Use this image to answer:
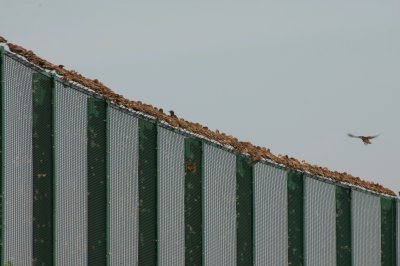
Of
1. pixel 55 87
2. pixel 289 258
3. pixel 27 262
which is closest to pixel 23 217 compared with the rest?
pixel 27 262

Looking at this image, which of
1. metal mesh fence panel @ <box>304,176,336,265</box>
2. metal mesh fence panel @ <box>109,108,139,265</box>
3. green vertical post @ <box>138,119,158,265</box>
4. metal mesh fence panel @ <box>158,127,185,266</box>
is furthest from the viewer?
metal mesh fence panel @ <box>304,176,336,265</box>

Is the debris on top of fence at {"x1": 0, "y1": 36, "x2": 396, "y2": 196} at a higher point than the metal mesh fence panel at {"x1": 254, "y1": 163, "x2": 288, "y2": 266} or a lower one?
higher

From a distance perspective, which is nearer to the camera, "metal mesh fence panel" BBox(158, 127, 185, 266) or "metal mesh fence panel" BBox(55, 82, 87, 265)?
"metal mesh fence panel" BBox(55, 82, 87, 265)

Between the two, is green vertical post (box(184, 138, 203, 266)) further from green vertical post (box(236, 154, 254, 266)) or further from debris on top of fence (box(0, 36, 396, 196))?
green vertical post (box(236, 154, 254, 266))

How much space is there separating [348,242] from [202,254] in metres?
5.47

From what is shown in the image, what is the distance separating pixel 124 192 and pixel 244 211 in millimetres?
3724

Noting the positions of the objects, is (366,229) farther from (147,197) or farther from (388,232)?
(147,197)

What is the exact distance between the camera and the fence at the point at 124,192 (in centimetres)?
2944

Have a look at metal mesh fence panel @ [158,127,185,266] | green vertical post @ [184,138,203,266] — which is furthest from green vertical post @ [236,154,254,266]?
metal mesh fence panel @ [158,127,185,266]

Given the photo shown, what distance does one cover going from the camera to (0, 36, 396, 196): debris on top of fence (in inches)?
1180

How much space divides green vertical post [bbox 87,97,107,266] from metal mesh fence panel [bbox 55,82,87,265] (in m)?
0.14

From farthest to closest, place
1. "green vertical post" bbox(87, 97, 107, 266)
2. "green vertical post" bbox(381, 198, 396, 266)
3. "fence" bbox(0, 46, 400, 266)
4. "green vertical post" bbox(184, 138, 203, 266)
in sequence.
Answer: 1. "green vertical post" bbox(381, 198, 396, 266)
2. "green vertical post" bbox(184, 138, 203, 266)
3. "green vertical post" bbox(87, 97, 107, 266)
4. "fence" bbox(0, 46, 400, 266)

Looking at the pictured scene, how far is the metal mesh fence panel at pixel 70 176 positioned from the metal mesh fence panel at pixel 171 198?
82.1 inches

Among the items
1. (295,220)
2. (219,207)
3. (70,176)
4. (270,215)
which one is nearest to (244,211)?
(219,207)
